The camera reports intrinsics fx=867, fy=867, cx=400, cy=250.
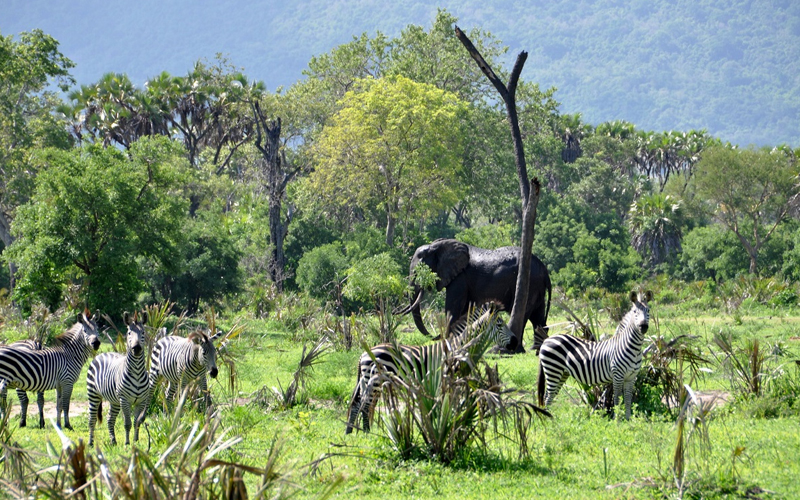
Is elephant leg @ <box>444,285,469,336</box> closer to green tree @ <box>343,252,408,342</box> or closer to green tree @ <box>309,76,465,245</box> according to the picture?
green tree @ <box>343,252,408,342</box>

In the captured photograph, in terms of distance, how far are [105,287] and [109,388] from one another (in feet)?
57.3

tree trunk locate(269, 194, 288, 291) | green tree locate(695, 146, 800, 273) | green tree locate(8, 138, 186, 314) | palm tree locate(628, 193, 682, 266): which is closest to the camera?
green tree locate(8, 138, 186, 314)

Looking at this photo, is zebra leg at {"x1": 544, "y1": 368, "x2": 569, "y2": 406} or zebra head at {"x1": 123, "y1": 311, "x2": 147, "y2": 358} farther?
zebra leg at {"x1": 544, "y1": 368, "x2": 569, "y2": 406}

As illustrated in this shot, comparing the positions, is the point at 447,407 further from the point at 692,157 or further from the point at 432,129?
the point at 692,157

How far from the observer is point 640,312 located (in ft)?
35.4

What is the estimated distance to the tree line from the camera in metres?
27.9

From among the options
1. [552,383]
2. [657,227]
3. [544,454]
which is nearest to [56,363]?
[552,383]

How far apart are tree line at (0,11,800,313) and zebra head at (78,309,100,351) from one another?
11664 millimetres

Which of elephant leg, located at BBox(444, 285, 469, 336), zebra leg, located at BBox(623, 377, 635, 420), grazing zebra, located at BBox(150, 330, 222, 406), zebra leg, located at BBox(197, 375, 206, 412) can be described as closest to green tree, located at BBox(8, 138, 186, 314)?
elephant leg, located at BBox(444, 285, 469, 336)

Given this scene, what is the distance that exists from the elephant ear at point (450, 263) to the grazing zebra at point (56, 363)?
9.60 metres

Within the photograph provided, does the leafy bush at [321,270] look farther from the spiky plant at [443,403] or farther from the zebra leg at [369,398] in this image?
the spiky plant at [443,403]

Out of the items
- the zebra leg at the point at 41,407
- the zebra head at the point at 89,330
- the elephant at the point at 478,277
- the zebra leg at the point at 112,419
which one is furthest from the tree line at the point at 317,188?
the zebra leg at the point at 112,419

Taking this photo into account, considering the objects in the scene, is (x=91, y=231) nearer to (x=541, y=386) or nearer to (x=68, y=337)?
(x=68, y=337)

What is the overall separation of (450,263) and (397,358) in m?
12.1
